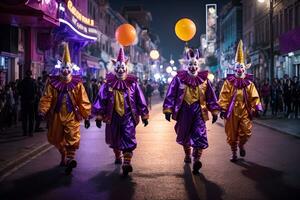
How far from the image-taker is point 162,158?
10.7 meters

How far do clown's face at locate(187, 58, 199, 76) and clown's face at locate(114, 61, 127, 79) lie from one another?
1268 millimetres

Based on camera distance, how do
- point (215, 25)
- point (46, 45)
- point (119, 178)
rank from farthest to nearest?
point (215, 25) < point (46, 45) < point (119, 178)

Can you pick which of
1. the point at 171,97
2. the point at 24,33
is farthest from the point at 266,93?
the point at 171,97

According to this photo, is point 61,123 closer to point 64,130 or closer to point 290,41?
point 64,130

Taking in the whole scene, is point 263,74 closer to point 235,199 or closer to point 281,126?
point 281,126

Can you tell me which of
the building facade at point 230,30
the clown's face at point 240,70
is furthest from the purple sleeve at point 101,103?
the building facade at point 230,30

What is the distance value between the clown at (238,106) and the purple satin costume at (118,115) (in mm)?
2098

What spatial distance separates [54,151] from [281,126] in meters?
9.00

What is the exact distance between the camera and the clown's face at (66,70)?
9641mm

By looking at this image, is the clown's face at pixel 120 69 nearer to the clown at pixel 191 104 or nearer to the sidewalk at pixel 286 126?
the clown at pixel 191 104

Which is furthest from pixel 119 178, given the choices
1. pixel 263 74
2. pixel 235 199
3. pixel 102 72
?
pixel 102 72

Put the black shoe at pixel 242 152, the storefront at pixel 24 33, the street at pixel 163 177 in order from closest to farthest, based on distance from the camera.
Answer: the street at pixel 163 177, the black shoe at pixel 242 152, the storefront at pixel 24 33

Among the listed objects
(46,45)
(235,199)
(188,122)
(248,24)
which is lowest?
(235,199)

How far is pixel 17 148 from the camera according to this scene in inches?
468
